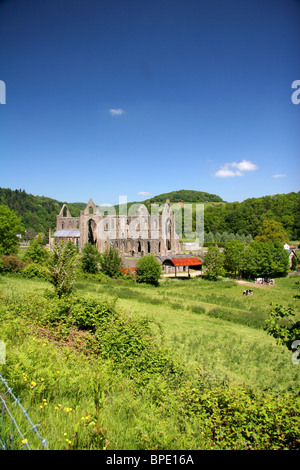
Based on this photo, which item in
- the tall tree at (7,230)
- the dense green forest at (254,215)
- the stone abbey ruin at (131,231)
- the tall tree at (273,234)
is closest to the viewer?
the tall tree at (7,230)

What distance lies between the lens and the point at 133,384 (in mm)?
5410

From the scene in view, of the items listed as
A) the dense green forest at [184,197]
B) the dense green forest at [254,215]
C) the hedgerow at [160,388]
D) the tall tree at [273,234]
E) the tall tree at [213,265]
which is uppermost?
the dense green forest at [184,197]

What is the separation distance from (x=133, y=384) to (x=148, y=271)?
24566 mm

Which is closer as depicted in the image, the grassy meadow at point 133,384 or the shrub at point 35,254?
the grassy meadow at point 133,384

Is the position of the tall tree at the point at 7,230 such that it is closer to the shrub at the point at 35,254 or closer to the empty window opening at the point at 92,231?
the shrub at the point at 35,254

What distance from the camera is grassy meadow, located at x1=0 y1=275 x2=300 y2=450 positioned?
3.55 meters

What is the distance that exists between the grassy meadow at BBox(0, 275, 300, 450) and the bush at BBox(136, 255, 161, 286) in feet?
61.2

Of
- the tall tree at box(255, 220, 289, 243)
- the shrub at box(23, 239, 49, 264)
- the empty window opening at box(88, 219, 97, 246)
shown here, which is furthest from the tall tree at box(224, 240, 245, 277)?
the shrub at box(23, 239, 49, 264)

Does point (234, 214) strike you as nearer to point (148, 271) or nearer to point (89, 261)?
point (148, 271)

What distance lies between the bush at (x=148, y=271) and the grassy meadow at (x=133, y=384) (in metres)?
18.6

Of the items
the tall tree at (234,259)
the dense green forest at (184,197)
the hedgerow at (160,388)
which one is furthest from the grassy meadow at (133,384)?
the dense green forest at (184,197)

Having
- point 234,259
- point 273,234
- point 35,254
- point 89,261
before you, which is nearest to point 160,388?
point 89,261

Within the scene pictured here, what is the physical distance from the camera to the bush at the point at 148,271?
2992 cm

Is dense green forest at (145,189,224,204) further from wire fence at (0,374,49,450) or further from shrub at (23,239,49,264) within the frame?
wire fence at (0,374,49,450)
